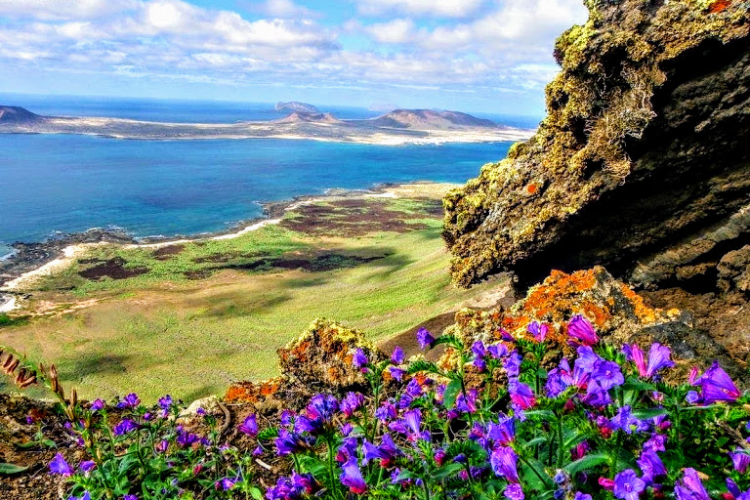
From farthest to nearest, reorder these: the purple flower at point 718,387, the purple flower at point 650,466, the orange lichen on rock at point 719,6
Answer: the orange lichen on rock at point 719,6 → the purple flower at point 718,387 → the purple flower at point 650,466

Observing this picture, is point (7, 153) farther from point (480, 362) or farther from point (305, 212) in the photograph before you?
point (480, 362)

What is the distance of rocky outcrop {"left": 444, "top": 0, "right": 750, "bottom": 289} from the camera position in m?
8.32

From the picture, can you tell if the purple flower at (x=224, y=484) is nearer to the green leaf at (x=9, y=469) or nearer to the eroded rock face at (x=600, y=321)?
the green leaf at (x=9, y=469)

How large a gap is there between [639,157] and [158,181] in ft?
433

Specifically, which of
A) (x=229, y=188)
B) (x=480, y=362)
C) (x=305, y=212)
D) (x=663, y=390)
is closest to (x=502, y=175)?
(x=480, y=362)

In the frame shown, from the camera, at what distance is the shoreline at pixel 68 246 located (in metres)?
53.8

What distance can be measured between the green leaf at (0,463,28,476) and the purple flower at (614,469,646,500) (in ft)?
18.7

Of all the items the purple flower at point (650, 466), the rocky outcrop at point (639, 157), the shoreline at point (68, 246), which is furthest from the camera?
Result: the shoreline at point (68, 246)

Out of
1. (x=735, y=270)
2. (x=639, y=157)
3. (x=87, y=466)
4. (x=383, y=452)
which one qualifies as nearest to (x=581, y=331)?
(x=383, y=452)

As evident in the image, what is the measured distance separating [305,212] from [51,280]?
4560 centimetres

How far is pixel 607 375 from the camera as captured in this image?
2.32 meters

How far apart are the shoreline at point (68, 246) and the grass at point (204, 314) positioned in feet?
8.55

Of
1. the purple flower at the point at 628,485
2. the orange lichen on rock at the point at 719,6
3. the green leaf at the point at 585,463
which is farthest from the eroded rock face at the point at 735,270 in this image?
the purple flower at the point at 628,485

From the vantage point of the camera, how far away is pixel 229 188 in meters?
120
